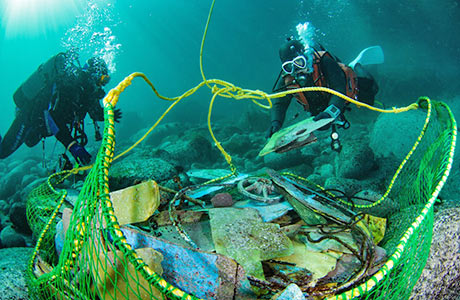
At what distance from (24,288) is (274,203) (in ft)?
8.22

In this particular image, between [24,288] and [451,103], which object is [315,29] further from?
[24,288]

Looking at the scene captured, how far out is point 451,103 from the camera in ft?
35.2

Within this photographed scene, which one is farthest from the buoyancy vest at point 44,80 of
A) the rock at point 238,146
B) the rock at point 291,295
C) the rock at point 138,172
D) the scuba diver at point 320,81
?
the rock at point 238,146

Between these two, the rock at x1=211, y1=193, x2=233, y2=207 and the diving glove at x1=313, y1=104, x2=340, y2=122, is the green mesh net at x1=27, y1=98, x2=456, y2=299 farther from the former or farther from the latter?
the diving glove at x1=313, y1=104, x2=340, y2=122

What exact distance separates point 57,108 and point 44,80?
913 mm

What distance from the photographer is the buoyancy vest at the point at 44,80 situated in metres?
4.97

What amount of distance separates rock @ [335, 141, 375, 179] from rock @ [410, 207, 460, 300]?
311 centimetres

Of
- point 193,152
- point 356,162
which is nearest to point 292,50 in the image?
point 356,162

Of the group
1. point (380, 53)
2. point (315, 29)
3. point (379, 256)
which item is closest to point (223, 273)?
point (379, 256)

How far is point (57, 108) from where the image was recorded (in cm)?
481

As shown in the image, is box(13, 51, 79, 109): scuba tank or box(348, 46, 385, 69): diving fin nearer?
box(13, 51, 79, 109): scuba tank

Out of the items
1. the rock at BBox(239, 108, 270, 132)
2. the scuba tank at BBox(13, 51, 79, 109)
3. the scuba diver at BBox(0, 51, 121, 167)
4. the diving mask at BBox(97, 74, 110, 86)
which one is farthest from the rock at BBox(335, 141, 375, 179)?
the rock at BBox(239, 108, 270, 132)

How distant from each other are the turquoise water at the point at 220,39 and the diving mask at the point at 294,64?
10.8 metres

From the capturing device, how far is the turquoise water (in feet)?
43.8
